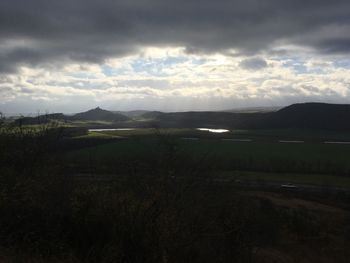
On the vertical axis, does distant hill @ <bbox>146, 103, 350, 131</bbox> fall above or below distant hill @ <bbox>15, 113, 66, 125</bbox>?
below

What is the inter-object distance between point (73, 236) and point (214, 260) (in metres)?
5.06

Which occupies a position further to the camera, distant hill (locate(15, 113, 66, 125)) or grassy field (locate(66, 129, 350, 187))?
grassy field (locate(66, 129, 350, 187))

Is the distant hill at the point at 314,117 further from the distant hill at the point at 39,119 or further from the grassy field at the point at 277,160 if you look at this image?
the distant hill at the point at 39,119

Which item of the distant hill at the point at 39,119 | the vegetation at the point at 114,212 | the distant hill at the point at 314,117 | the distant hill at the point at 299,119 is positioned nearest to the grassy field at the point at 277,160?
the distant hill at the point at 39,119

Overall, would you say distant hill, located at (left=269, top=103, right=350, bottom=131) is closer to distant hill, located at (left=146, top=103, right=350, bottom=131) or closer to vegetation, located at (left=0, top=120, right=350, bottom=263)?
distant hill, located at (left=146, top=103, right=350, bottom=131)

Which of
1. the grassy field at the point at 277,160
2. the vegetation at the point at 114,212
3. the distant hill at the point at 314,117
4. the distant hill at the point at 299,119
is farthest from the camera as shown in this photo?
the distant hill at the point at 299,119

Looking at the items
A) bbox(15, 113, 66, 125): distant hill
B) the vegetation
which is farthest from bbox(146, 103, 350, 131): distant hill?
the vegetation

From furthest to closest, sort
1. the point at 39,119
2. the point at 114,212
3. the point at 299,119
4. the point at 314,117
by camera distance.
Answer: the point at 299,119
the point at 314,117
the point at 39,119
the point at 114,212

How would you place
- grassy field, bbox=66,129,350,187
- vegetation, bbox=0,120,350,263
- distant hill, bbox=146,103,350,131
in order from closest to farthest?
vegetation, bbox=0,120,350,263 < grassy field, bbox=66,129,350,187 < distant hill, bbox=146,103,350,131

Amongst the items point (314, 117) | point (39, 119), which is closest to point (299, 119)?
point (314, 117)

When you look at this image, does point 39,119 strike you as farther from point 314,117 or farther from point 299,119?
point 299,119

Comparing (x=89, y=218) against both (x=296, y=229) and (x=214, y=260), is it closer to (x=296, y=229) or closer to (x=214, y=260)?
(x=214, y=260)

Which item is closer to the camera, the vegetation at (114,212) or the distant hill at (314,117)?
the vegetation at (114,212)

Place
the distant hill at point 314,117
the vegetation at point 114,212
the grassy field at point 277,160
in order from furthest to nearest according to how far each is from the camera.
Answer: the distant hill at point 314,117 → the grassy field at point 277,160 → the vegetation at point 114,212
